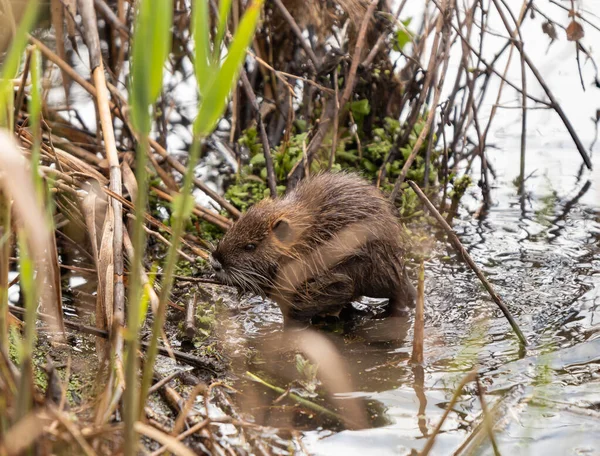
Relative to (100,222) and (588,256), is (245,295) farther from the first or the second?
(588,256)

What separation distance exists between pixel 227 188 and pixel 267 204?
4.65 ft

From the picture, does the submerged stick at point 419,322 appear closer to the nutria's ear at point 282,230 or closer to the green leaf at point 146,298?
the nutria's ear at point 282,230

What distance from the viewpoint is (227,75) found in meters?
1.44

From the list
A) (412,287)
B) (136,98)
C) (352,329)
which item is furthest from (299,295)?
(136,98)

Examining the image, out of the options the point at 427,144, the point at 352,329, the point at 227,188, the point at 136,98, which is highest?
the point at 136,98

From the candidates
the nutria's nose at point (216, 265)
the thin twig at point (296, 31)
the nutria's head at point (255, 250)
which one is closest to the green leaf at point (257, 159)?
the thin twig at point (296, 31)

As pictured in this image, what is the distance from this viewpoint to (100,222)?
3334 mm

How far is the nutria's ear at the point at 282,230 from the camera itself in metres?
3.39

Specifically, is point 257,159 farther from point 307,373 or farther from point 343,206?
point 307,373

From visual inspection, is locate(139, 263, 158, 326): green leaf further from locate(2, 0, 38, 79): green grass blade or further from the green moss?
the green moss

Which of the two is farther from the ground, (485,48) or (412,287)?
(485,48)

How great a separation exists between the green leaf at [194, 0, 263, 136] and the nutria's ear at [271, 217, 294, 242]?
74.2 inches

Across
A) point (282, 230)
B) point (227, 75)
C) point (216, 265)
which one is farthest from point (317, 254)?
point (227, 75)

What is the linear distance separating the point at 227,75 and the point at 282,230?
6.55 ft
